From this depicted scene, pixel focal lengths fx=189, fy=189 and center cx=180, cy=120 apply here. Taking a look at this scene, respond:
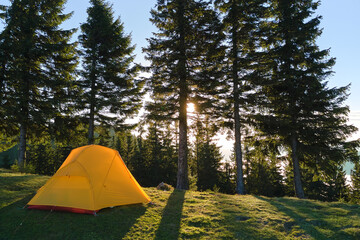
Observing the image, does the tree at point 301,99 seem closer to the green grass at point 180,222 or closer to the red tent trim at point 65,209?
the green grass at point 180,222

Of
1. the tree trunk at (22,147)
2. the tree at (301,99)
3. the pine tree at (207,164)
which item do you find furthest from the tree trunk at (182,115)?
the pine tree at (207,164)

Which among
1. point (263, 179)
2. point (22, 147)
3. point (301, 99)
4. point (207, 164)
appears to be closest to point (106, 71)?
point (22, 147)

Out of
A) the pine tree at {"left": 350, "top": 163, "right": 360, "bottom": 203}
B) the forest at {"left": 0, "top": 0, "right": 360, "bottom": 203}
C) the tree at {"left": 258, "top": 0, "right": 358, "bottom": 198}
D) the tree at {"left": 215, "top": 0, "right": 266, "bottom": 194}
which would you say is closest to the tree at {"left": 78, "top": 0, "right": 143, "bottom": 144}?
the forest at {"left": 0, "top": 0, "right": 360, "bottom": 203}

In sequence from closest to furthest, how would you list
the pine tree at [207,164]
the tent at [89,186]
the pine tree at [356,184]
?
the tent at [89,186] < the pine tree at [356,184] < the pine tree at [207,164]

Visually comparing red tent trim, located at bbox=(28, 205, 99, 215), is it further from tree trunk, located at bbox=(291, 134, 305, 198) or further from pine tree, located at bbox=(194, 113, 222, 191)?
pine tree, located at bbox=(194, 113, 222, 191)

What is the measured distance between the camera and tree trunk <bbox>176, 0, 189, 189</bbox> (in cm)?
1126

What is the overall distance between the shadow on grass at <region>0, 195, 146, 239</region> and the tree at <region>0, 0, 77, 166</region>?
8.02 meters

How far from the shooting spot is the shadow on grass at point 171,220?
4.89 meters

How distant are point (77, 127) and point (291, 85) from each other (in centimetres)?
1603

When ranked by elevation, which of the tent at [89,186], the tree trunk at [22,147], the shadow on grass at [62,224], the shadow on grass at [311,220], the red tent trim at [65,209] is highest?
the tree trunk at [22,147]

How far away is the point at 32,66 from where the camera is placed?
12773 millimetres

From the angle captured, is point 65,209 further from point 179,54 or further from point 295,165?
point 295,165

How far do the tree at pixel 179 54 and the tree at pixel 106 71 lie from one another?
7.04 feet

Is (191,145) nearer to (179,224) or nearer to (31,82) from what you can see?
(31,82)
